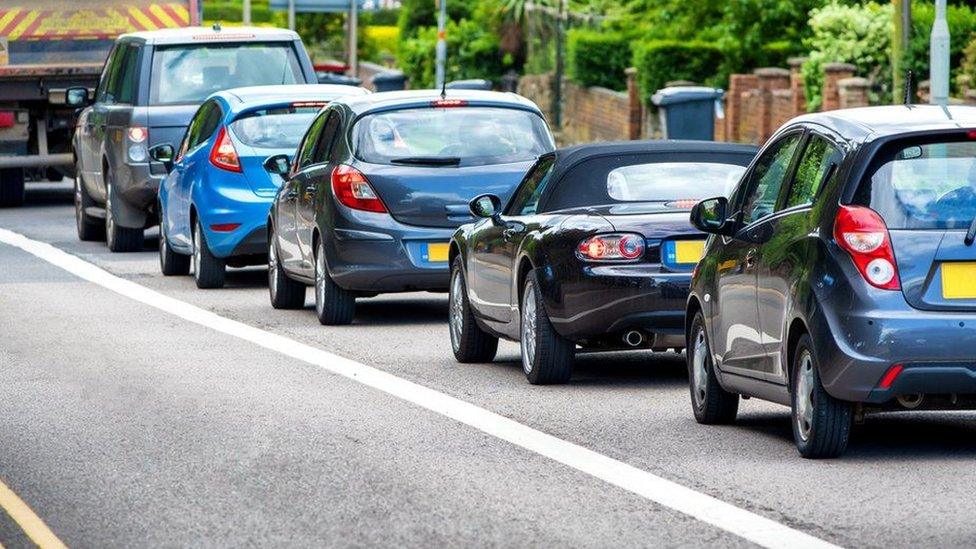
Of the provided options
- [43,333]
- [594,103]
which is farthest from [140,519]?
[594,103]

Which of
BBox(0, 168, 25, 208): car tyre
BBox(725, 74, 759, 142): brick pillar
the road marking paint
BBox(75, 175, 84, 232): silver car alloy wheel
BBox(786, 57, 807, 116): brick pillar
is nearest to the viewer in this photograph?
the road marking paint

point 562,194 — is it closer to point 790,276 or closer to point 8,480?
point 790,276

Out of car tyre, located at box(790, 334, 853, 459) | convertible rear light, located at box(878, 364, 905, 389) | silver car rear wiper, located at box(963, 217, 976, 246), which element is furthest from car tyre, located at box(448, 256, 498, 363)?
silver car rear wiper, located at box(963, 217, 976, 246)

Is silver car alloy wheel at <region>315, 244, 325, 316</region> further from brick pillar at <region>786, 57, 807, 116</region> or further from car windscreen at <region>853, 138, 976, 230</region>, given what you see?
brick pillar at <region>786, 57, 807, 116</region>

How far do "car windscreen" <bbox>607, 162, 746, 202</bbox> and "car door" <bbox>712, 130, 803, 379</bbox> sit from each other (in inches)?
85.3

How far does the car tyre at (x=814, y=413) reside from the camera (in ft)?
31.8

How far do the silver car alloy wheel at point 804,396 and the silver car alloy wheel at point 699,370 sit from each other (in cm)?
141

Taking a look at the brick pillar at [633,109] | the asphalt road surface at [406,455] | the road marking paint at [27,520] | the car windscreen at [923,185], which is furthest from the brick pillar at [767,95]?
the road marking paint at [27,520]

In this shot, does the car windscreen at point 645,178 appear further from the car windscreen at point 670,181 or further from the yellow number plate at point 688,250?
the yellow number plate at point 688,250

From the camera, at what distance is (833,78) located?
32.7 metres

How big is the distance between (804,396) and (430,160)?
729 cm

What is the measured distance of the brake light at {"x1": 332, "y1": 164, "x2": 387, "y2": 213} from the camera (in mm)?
16781

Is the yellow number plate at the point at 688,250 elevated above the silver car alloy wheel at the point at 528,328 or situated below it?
above

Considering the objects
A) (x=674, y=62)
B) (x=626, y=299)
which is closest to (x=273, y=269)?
(x=626, y=299)
